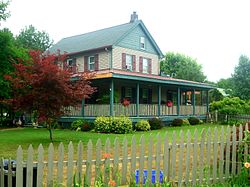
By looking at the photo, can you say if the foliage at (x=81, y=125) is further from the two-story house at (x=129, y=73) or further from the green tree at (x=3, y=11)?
the green tree at (x=3, y=11)

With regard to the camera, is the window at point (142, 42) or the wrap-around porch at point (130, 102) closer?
the wrap-around porch at point (130, 102)

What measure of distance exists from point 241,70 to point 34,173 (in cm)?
4687

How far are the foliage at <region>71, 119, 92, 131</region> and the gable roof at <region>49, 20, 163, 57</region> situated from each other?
8468 millimetres

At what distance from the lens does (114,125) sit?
64.3ft

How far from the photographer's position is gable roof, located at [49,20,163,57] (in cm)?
2897

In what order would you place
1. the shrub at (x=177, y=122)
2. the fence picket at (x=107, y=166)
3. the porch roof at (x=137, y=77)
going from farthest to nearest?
the shrub at (x=177, y=122) < the porch roof at (x=137, y=77) < the fence picket at (x=107, y=166)

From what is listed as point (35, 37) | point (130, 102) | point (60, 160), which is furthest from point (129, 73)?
point (35, 37)

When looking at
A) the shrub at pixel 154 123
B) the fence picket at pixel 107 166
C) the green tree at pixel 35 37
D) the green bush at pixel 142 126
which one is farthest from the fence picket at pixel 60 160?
the green tree at pixel 35 37

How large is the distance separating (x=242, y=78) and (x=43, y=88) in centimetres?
3927

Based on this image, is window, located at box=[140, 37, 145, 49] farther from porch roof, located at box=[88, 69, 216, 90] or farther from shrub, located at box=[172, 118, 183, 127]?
shrub, located at box=[172, 118, 183, 127]

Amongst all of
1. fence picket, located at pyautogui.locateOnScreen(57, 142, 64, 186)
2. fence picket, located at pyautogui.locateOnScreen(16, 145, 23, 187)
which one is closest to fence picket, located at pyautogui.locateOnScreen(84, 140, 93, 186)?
fence picket, located at pyautogui.locateOnScreen(57, 142, 64, 186)

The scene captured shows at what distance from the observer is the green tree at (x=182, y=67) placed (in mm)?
57125

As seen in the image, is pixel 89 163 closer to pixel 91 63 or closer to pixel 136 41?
pixel 91 63

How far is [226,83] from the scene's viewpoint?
5691 cm
